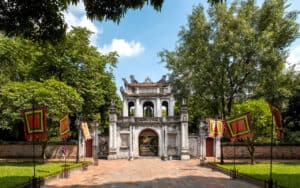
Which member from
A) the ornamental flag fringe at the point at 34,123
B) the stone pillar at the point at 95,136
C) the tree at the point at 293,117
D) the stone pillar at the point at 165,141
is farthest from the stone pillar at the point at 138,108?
the ornamental flag fringe at the point at 34,123

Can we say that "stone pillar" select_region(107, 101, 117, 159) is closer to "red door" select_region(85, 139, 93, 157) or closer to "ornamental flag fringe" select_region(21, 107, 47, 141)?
"red door" select_region(85, 139, 93, 157)

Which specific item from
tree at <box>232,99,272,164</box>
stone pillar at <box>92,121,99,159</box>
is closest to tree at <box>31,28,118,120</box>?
stone pillar at <box>92,121,99,159</box>

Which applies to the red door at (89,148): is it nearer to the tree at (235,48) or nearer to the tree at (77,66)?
the tree at (77,66)

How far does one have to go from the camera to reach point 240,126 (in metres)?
23.0

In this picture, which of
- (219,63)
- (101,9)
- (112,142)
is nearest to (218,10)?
(219,63)

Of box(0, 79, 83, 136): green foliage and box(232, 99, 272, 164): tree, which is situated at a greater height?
box(0, 79, 83, 136): green foliage

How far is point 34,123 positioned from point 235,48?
69.3ft

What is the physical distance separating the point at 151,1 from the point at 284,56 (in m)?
29.7

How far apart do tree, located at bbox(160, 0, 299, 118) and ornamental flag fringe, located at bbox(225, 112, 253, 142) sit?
36.8ft

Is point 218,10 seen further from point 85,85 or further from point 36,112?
point 36,112

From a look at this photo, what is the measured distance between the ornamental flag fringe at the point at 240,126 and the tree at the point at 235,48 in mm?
11223

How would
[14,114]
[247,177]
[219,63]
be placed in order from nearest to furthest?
[247,177], [14,114], [219,63]

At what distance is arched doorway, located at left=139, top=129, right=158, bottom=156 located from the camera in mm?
41750

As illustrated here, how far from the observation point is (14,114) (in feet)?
105
